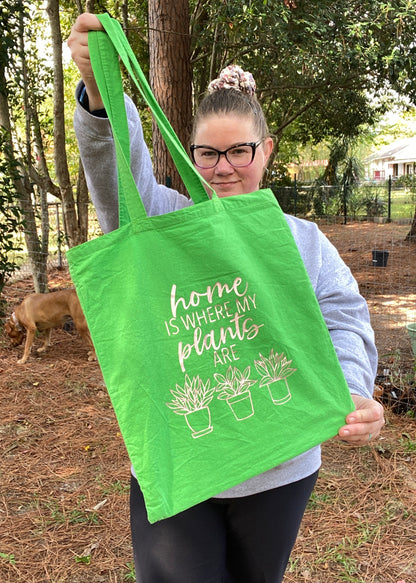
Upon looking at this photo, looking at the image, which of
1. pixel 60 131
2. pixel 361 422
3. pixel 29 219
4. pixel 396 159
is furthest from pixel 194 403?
pixel 396 159

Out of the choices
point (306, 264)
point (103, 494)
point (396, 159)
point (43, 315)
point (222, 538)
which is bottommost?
point (103, 494)

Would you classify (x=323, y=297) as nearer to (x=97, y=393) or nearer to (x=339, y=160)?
(x=97, y=393)

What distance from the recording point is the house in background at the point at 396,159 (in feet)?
195

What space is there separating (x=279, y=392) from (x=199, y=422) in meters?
0.20

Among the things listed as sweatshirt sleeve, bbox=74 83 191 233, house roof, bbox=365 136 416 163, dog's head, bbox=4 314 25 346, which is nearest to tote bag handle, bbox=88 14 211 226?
sweatshirt sleeve, bbox=74 83 191 233

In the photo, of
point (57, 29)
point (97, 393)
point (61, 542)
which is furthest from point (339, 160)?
point (61, 542)

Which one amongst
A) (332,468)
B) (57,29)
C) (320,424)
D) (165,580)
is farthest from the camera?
(57,29)

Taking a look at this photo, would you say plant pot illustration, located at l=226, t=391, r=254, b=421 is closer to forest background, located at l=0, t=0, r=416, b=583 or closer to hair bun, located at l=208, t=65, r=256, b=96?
hair bun, located at l=208, t=65, r=256, b=96

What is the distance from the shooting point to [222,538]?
147 cm

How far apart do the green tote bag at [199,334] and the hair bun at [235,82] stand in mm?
566

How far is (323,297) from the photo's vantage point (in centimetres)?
148

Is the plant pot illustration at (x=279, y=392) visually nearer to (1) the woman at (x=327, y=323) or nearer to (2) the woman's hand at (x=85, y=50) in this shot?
(1) the woman at (x=327, y=323)

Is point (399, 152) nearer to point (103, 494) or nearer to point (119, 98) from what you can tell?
point (103, 494)

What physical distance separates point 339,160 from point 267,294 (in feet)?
79.9
